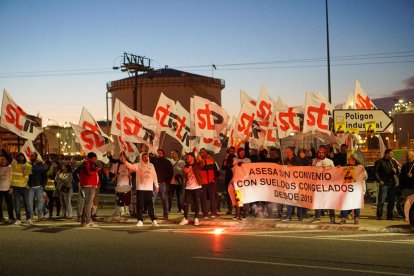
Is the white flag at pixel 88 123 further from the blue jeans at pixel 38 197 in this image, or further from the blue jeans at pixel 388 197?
the blue jeans at pixel 388 197

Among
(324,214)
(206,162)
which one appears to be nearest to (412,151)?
(324,214)

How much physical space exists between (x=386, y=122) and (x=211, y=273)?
9.83 metres

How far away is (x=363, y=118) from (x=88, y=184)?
7.92 meters

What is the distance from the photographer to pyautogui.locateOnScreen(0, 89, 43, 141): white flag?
16.4 m

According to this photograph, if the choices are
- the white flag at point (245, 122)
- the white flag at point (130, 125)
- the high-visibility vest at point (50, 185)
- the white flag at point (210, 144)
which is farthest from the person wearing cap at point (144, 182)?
the white flag at point (245, 122)

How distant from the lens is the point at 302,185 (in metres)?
14.3

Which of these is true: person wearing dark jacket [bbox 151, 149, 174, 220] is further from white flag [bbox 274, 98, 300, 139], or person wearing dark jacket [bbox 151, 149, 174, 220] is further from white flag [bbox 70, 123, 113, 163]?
white flag [bbox 274, 98, 300, 139]

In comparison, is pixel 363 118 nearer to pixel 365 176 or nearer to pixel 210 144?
pixel 365 176

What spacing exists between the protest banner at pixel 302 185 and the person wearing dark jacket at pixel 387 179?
0.88 meters

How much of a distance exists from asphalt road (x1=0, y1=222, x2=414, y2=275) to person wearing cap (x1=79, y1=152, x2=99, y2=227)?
21.3 inches

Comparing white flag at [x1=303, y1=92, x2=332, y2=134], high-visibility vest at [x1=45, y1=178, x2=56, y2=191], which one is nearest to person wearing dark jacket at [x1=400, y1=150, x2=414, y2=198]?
white flag at [x1=303, y1=92, x2=332, y2=134]

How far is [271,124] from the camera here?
1888cm

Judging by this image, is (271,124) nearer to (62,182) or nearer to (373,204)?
(373,204)

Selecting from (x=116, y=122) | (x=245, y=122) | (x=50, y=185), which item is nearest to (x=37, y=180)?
(x=50, y=185)
